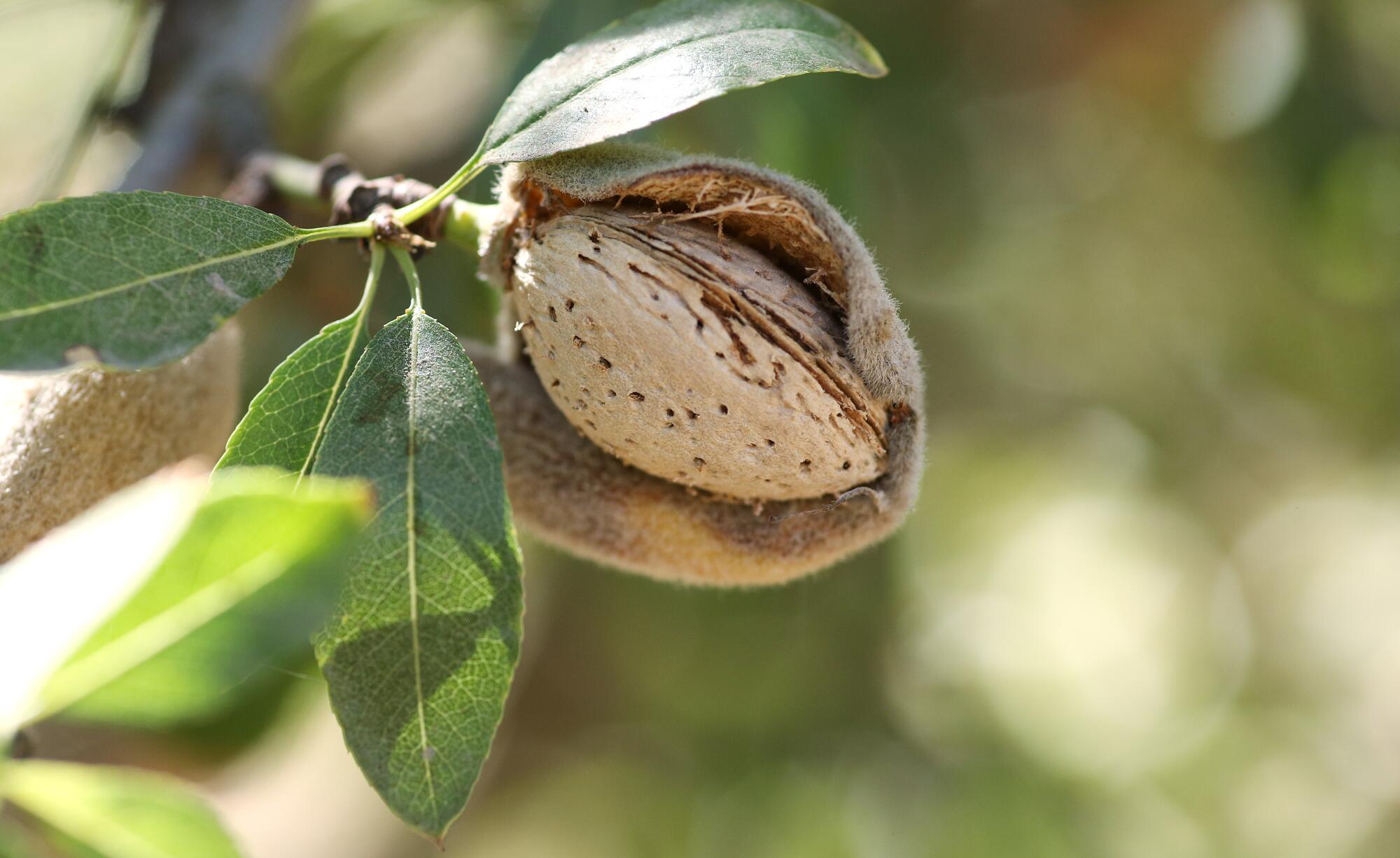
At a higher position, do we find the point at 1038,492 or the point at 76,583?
the point at 76,583

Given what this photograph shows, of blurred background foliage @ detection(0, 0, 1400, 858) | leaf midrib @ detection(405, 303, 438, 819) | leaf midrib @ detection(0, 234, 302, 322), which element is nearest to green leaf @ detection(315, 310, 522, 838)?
leaf midrib @ detection(405, 303, 438, 819)

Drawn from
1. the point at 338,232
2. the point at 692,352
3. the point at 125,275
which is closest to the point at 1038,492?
the point at 692,352

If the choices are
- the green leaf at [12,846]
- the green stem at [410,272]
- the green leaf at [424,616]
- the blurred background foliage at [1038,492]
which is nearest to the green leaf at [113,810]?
the green leaf at [12,846]

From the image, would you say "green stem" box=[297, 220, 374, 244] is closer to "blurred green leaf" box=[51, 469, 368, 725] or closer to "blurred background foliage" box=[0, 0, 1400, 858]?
"blurred green leaf" box=[51, 469, 368, 725]

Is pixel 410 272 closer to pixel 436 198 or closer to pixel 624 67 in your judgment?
pixel 436 198

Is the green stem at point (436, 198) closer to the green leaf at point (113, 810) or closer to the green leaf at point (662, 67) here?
the green leaf at point (662, 67)

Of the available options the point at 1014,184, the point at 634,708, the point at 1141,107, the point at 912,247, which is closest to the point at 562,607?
the point at 634,708
